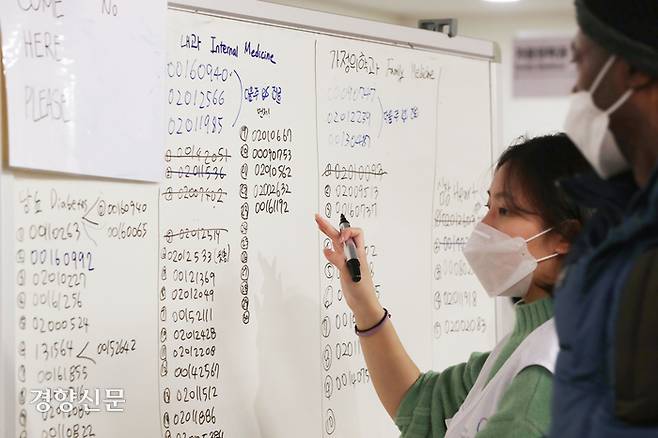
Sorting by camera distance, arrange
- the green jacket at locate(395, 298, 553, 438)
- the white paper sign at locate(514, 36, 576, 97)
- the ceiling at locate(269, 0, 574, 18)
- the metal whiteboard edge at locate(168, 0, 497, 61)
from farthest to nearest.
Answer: the white paper sign at locate(514, 36, 576, 97), the ceiling at locate(269, 0, 574, 18), the metal whiteboard edge at locate(168, 0, 497, 61), the green jacket at locate(395, 298, 553, 438)

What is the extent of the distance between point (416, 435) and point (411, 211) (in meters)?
0.54

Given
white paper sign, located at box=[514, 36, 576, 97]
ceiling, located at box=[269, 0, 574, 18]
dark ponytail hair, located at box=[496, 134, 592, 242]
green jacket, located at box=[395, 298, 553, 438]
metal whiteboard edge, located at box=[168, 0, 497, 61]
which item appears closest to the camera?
green jacket, located at box=[395, 298, 553, 438]

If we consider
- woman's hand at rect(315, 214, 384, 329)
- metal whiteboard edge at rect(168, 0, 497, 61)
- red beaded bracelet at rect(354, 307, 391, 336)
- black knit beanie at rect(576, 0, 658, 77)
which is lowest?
red beaded bracelet at rect(354, 307, 391, 336)

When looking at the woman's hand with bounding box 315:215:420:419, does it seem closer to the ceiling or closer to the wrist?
the wrist

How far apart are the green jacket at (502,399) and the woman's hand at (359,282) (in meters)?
0.16

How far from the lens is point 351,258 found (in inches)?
67.9

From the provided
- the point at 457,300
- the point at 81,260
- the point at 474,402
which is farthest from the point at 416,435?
the point at 81,260

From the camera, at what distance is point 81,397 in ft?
4.82

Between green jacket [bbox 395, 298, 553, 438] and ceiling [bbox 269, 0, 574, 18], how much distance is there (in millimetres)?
2993

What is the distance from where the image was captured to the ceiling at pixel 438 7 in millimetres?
4543

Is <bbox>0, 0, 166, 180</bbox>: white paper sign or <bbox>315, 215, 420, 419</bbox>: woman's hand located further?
<bbox>315, 215, 420, 419</bbox>: woman's hand

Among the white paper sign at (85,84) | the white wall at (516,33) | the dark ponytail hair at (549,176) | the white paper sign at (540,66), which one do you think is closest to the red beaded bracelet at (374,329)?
the dark ponytail hair at (549,176)

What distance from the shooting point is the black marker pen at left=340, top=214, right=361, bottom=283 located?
1.72 meters

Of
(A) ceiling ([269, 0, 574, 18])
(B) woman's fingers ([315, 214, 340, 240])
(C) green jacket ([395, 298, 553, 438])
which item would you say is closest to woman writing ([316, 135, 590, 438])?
(C) green jacket ([395, 298, 553, 438])
